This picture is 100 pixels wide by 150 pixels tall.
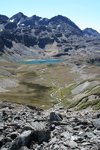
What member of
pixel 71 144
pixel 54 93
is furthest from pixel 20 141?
pixel 54 93

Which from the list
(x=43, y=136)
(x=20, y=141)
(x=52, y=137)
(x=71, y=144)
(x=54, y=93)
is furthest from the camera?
(x=54, y=93)

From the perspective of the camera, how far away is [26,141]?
15.1 m

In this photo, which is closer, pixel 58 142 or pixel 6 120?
pixel 58 142

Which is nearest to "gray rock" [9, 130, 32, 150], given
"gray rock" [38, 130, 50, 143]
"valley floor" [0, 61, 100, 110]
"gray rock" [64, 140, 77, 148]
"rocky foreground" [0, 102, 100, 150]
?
"rocky foreground" [0, 102, 100, 150]

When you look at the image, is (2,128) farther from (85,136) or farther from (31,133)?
(85,136)

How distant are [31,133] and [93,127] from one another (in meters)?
6.92

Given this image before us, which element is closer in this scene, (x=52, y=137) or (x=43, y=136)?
(x=43, y=136)

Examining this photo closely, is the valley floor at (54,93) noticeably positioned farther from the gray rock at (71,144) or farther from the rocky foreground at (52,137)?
the gray rock at (71,144)

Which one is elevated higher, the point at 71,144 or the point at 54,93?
the point at 71,144

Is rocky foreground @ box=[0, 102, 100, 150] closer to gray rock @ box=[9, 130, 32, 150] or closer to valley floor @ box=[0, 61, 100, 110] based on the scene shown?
gray rock @ box=[9, 130, 32, 150]

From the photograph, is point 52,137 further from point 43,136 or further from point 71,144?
point 71,144

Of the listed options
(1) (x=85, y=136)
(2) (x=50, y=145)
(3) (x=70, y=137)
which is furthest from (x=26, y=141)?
(1) (x=85, y=136)

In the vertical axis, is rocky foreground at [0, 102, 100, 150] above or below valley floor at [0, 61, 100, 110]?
above

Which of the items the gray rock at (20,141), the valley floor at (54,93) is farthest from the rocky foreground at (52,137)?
the valley floor at (54,93)
